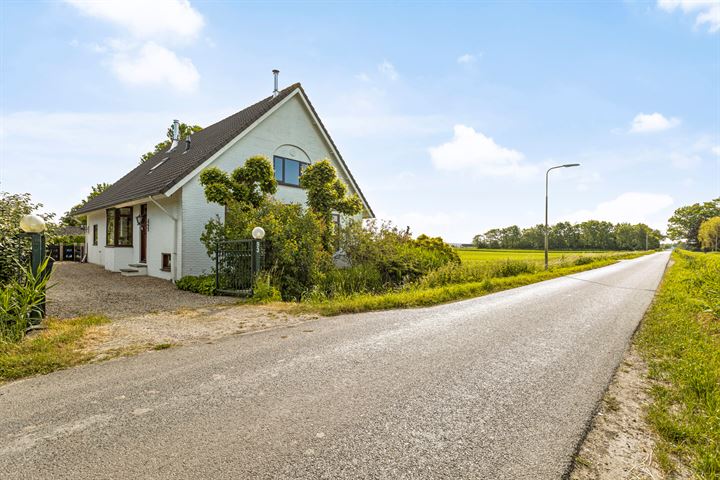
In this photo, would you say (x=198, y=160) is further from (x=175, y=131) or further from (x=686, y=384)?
(x=686, y=384)

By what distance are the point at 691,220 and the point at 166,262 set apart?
5327 inches

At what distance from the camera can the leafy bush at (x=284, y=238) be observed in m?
10.2

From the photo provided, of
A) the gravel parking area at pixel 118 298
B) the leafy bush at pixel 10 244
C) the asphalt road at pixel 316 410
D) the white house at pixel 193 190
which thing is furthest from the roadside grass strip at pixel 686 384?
the white house at pixel 193 190

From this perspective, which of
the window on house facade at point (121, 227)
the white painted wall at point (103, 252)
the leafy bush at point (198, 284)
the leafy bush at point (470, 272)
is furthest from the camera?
the window on house facade at point (121, 227)

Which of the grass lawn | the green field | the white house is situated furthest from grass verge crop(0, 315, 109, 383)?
the grass lawn

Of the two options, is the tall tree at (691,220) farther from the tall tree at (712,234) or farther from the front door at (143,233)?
the front door at (143,233)

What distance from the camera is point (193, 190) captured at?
12.4 metres

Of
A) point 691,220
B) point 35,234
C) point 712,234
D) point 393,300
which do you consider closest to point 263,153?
point 393,300

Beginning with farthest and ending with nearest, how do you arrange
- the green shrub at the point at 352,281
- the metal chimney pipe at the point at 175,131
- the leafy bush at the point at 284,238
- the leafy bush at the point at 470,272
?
the metal chimney pipe at the point at 175,131 → the leafy bush at the point at 470,272 → the green shrub at the point at 352,281 → the leafy bush at the point at 284,238

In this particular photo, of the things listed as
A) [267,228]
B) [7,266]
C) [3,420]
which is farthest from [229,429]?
[267,228]

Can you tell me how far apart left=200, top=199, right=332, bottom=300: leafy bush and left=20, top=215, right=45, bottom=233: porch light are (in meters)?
4.78

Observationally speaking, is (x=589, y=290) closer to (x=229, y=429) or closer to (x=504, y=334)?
(x=504, y=334)

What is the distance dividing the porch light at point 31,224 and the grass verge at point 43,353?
5.17ft

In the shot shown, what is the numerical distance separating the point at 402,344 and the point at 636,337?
13.1ft
